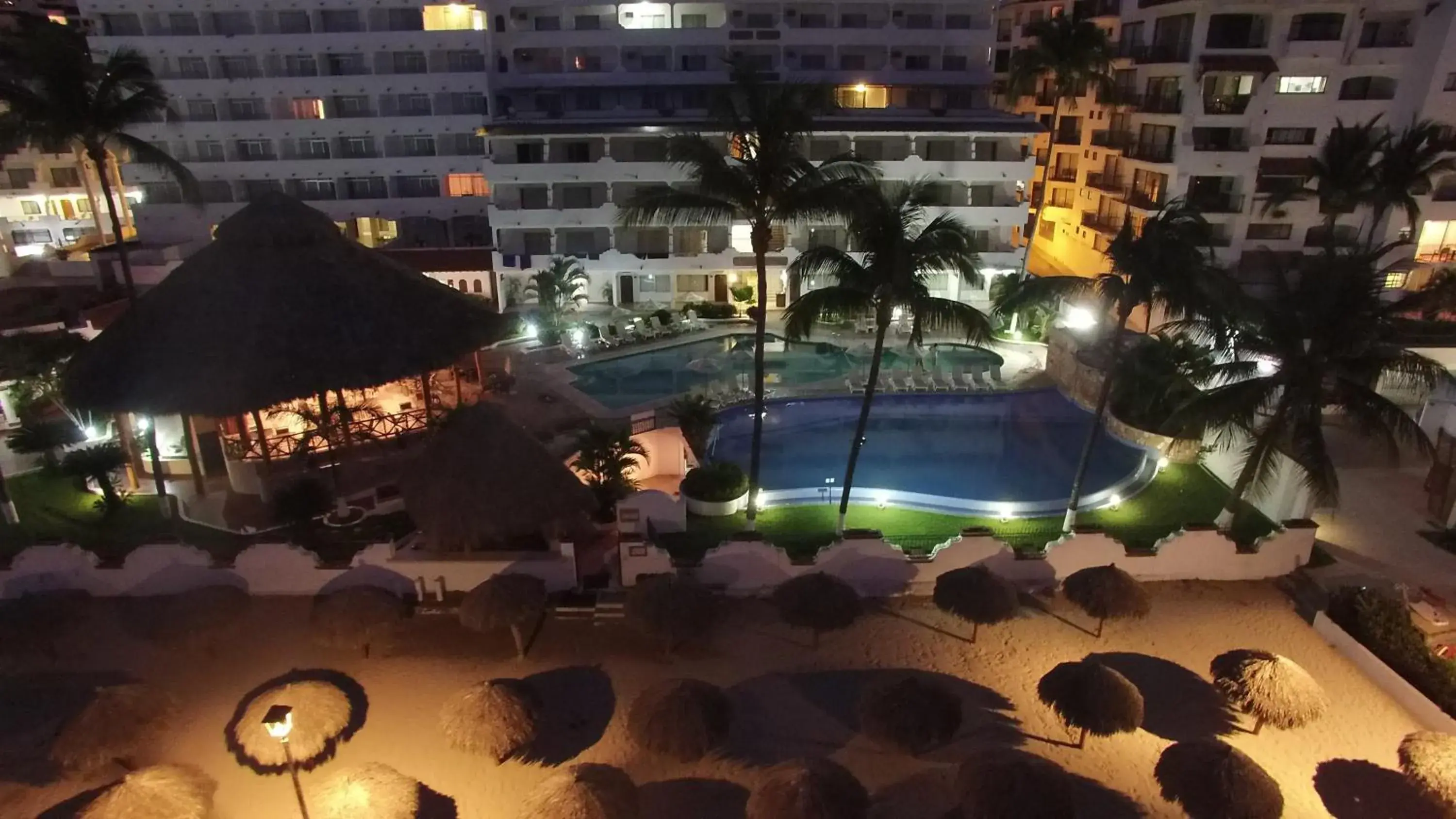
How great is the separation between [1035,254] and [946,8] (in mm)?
17022

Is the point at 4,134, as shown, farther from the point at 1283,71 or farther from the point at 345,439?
the point at 1283,71

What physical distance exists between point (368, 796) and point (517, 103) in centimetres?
3767

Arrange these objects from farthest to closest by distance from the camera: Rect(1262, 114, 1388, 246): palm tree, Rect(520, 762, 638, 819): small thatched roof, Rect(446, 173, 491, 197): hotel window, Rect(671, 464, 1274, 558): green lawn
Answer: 1. Rect(446, 173, 491, 197): hotel window
2. Rect(1262, 114, 1388, 246): palm tree
3. Rect(671, 464, 1274, 558): green lawn
4. Rect(520, 762, 638, 819): small thatched roof

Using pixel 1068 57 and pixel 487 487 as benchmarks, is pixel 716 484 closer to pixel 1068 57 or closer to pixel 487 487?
pixel 487 487

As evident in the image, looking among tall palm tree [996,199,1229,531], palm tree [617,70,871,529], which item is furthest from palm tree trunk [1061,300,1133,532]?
palm tree [617,70,871,529]

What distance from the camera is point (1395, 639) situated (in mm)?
16297

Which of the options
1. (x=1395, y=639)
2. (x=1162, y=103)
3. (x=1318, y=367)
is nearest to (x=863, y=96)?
(x=1162, y=103)

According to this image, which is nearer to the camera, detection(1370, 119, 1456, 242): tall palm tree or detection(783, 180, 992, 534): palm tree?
detection(783, 180, 992, 534): palm tree

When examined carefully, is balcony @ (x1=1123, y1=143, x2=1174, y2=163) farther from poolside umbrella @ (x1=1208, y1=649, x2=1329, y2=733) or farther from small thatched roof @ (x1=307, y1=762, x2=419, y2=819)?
small thatched roof @ (x1=307, y1=762, x2=419, y2=819)

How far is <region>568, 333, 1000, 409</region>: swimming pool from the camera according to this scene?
31.1 meters

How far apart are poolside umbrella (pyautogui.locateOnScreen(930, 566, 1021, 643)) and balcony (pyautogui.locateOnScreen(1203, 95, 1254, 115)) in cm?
3040

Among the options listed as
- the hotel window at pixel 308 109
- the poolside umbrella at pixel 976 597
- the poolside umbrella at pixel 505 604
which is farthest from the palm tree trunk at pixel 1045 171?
the hotel window at pixel 308 109

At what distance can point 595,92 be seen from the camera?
1657 inches

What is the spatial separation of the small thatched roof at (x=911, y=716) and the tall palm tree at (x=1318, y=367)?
9130 mm
